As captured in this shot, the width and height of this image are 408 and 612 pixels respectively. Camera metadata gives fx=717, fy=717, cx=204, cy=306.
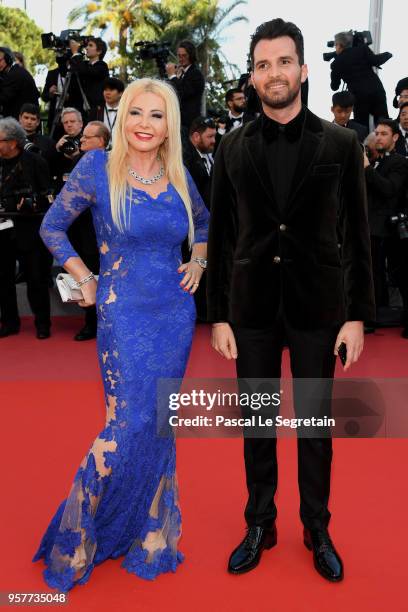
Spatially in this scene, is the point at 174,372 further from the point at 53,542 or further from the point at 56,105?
the point at 56,105

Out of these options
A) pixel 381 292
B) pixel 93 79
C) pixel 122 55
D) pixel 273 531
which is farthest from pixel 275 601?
pixel 122 55

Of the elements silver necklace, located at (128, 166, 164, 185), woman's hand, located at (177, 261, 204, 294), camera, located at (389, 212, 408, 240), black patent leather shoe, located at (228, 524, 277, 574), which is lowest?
black patent leather shoe, located at (228, 524, 277, 574)

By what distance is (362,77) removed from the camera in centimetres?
803

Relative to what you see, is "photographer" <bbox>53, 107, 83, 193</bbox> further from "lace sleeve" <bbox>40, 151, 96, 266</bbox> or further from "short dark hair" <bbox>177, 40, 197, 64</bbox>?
"lace sleeve" <bbox>40, 151, 96, 266</bbox>

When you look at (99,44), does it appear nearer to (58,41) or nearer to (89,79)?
(89,79)

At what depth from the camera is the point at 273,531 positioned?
2646 millimetres

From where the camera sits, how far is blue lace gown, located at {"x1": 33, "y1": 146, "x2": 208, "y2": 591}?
7.84ft

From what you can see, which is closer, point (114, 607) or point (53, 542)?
point (114, 607)

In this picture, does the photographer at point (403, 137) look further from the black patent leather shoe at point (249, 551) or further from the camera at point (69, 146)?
the black patent leather shoe at point (249, 551)

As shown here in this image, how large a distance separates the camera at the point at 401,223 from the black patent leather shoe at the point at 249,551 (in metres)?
4.00

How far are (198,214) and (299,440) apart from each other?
0.90 meters

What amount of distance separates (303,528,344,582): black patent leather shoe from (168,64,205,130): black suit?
6.18 metres

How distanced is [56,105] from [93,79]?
0.68 m

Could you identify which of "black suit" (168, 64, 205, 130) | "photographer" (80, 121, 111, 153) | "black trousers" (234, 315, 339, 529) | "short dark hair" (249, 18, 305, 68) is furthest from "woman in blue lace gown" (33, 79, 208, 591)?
"black suit" (168, 64, 205, 130)
